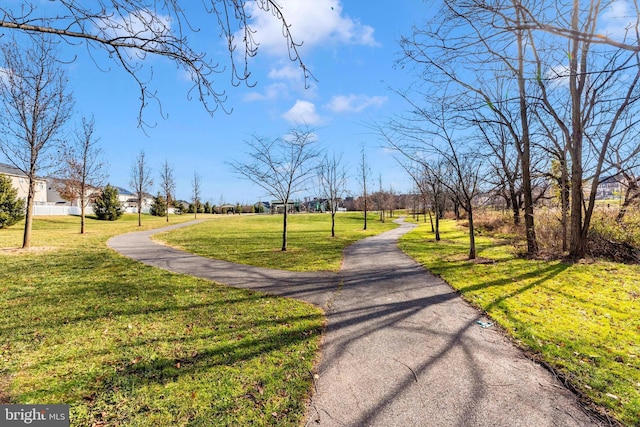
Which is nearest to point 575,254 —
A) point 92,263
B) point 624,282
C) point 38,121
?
point 624,282

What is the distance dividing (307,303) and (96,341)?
3346mm

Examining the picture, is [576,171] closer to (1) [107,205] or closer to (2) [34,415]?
(2) [34,415]

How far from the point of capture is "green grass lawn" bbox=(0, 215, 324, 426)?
105 inches

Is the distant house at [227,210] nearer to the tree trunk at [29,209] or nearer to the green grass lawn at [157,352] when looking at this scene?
the tree trunk at [29,209]

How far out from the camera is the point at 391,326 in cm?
455

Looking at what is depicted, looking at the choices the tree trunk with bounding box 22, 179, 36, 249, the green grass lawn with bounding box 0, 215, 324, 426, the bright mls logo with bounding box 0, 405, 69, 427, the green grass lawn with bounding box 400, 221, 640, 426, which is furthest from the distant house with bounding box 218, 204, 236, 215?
the bright mls logo with bounding box 0, 405, 69, 427

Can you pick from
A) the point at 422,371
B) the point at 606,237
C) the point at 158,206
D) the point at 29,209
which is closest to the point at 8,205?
the point at 29,209

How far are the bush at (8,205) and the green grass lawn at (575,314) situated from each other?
30.8 m

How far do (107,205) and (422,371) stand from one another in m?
44.4

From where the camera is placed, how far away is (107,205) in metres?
37.2

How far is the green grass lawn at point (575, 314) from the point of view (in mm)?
3062

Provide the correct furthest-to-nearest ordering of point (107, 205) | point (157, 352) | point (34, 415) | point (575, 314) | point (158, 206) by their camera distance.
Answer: point (158, 206), point (107, 205), point (575, 314), point (157, 352), point (34, 415)

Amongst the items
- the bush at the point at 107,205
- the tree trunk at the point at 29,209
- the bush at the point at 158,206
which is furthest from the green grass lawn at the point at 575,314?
the bush at the point at 158,206

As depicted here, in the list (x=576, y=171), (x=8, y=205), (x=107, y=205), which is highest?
(x=576, y=171)
